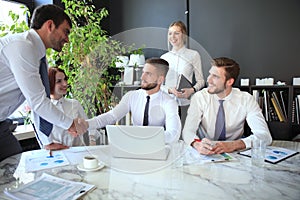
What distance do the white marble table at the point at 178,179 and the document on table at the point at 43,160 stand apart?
30mm

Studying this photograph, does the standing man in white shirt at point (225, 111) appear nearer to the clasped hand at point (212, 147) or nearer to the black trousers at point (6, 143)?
the clasped hand at point (212, 147)

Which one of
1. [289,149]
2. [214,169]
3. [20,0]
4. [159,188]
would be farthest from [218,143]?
[20,0]

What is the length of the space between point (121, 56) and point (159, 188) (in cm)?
75

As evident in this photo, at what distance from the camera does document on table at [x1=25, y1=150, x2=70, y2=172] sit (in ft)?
3.57

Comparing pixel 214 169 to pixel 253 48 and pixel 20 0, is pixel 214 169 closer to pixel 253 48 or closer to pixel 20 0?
pixel 253 48

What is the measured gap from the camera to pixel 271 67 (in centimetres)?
264

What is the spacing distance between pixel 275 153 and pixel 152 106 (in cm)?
66

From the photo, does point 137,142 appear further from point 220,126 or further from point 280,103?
point 280,103

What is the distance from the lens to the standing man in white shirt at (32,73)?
1.17 m

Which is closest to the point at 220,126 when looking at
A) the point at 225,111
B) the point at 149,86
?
the point at 225,111

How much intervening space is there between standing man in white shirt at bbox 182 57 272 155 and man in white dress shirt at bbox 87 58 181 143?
0.67 ft

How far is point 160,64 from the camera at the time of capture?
3.76 feet

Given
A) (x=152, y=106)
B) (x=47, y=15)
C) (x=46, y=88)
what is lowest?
(x=152, y=106)

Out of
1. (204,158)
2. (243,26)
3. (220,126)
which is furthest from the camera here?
(243,26)
